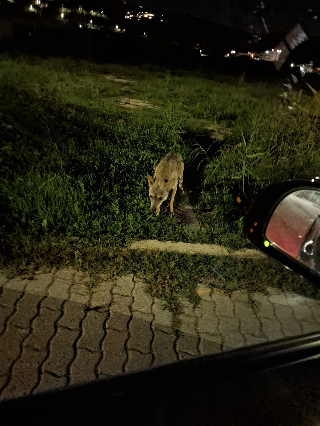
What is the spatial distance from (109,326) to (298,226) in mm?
1855

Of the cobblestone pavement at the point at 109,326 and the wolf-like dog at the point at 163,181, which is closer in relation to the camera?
the cobblestone pavement at the point at 109,326

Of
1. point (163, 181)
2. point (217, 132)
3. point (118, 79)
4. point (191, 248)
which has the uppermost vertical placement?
point (118, 79)

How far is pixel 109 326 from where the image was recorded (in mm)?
3041

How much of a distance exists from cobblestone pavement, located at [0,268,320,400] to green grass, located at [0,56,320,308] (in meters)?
0.32

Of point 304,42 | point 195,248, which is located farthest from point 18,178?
point 304,42

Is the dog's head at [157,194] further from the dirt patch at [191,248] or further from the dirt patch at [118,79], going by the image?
the dirt patch at [118,79]

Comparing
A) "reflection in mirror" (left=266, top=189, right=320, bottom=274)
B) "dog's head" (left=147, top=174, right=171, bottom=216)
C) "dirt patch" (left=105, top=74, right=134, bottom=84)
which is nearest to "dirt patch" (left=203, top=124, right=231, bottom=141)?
"dog's head" (left=147, top=174, right=171, bottom=216)

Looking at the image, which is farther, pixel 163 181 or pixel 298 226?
pixel 163 181

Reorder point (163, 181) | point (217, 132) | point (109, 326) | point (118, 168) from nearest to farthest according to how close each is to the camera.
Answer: point (109, 326) → point (163, 181) → point (118, 168) → point (217, 132)

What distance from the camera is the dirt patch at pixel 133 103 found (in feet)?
36.3

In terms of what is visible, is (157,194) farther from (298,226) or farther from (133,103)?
(133,103)

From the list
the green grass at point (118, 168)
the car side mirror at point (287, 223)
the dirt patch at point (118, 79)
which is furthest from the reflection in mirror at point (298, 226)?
A: the dirt patch at point (118, 79)

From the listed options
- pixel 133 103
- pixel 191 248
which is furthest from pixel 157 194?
pixel 133 103

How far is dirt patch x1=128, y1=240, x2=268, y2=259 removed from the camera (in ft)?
14.0
